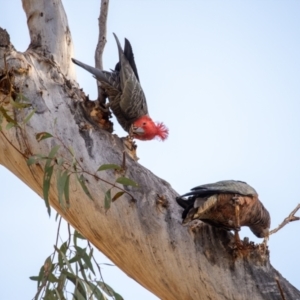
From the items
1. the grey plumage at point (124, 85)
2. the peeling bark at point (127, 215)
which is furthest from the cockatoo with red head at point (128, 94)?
the peeling bark at point (127, 215)

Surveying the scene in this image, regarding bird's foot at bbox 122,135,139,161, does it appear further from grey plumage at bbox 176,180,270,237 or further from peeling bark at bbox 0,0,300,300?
grey plumage at bbox 176,180,270,237

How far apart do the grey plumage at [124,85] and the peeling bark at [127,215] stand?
1.46ft

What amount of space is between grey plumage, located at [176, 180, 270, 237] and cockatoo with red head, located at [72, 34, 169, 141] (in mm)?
914

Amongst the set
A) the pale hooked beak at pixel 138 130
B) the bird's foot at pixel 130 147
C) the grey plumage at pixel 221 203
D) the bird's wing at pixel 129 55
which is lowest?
the grey plumage at pixel 221 203

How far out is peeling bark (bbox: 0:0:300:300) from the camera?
182cm

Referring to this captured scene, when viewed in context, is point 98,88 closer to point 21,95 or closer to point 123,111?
point 123,111

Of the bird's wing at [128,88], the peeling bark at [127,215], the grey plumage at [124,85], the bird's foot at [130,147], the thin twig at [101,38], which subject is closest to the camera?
the peeling bark at [127,215]

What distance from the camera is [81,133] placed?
6.98 feet

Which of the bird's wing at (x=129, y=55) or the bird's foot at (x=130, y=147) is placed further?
the bird's wing at (x=129, y=55)

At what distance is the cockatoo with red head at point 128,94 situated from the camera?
2811 mm

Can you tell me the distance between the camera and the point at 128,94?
117 inches

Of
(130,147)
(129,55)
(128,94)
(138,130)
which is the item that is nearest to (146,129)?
(138,130)

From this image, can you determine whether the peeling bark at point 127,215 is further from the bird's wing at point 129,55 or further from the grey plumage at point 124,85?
the bird's wing at point 129,55

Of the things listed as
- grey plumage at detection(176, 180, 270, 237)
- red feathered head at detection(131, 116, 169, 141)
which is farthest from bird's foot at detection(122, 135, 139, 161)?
red feathered head at detection(131, 116, 169, 141)
